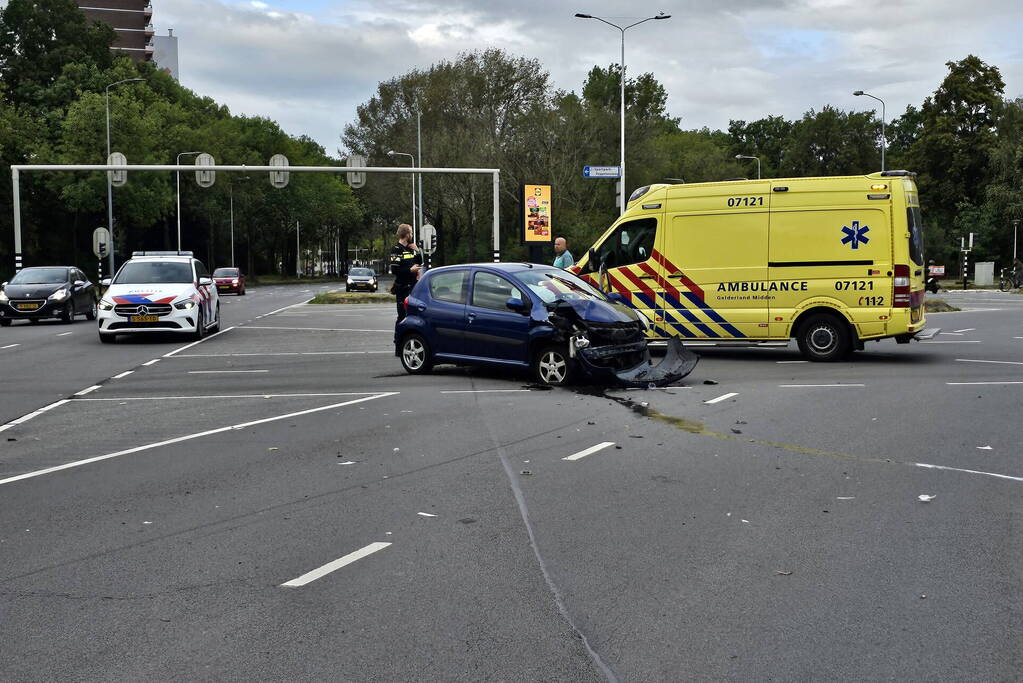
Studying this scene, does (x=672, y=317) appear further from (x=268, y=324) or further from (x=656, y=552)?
(x=268, y=324)

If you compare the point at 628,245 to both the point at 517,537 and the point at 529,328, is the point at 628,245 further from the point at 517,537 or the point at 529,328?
the point at 517,537

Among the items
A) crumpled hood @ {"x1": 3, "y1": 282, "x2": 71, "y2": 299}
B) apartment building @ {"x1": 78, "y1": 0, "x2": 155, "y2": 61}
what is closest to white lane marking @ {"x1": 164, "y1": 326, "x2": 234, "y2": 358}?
crumpled hood @ {"x1": 3, "y1": 282, "x2": 71, "y2": 299}

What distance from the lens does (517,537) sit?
6.06 m

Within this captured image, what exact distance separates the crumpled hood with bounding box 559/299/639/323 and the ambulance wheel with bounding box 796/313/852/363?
143 inches

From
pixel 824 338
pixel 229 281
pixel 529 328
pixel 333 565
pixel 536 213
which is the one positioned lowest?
pixel 333 565

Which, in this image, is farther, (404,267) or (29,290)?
(29,290)

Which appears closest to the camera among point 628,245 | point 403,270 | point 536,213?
point 403,270

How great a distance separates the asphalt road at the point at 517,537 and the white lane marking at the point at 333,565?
2cm

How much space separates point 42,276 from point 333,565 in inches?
1047

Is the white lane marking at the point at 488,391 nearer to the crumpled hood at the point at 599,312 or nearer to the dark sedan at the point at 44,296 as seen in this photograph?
the crumpled hood at the point at 599,312

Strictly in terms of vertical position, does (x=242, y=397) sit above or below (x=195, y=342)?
below

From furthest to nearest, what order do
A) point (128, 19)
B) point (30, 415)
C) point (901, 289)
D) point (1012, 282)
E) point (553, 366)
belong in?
point (128, 19)
point (1012, 282)
point (901, 289)
point (553, 366)
point (30, 415)

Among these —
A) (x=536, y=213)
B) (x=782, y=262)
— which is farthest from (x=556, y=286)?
(x=536, y=213)

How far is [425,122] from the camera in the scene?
68438 mm
